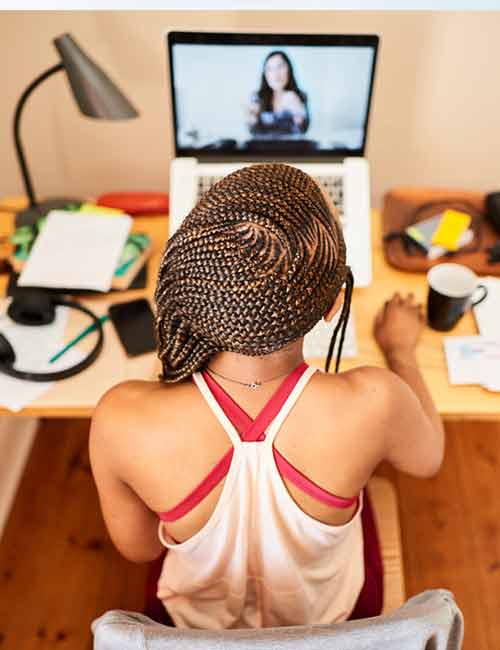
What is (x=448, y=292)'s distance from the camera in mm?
1238

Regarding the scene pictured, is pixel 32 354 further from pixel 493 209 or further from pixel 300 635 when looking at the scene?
pixel 493 209

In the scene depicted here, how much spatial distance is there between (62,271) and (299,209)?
743 millimetres

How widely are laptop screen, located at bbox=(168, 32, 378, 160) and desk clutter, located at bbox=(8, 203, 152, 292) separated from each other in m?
0.21

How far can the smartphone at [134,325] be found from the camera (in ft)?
4.20

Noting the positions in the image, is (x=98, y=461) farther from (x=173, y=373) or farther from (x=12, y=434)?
(x=12, y=434)

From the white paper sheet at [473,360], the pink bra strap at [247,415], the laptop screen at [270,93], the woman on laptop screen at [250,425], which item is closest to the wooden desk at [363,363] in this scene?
the white paper sheet at [473,360]

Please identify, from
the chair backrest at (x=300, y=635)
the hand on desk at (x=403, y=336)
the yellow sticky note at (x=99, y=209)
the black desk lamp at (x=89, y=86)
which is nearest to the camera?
the chair backrest at (x=300, y=635)

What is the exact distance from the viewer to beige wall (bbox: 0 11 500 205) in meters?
Result: 1.51

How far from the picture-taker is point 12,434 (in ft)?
6.17

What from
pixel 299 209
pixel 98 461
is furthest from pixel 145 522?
pixel 299 209

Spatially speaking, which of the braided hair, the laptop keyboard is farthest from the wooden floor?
the braided hair

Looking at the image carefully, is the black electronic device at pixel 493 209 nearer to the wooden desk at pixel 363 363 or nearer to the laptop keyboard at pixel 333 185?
the wooden desk at pixel 363 363

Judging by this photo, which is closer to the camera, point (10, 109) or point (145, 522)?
point (145, 522)

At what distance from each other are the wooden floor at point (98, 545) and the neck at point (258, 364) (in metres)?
1.03
